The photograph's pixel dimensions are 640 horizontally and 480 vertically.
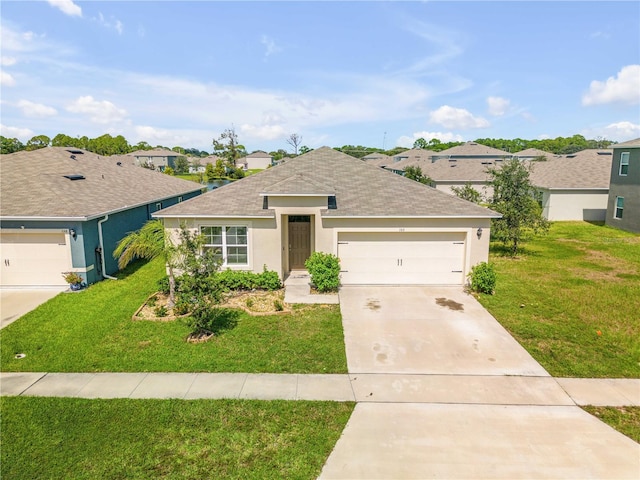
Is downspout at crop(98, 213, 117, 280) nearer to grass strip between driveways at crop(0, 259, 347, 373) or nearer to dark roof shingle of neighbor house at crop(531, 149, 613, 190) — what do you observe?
grass strip between driveways at crop(0, 259, 347, 373)

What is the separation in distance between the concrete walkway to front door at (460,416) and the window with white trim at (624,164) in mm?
22270

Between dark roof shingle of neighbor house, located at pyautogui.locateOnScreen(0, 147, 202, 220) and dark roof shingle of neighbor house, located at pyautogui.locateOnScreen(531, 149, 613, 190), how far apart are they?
26.6m

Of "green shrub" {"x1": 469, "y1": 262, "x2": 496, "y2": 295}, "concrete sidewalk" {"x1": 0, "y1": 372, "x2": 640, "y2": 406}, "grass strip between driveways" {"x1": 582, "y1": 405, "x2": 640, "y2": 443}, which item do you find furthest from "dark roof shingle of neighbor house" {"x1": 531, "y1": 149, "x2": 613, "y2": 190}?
"grass strip between driveways" {"x1": 582, "y1": 405, "x2": 640, "y2": 443}

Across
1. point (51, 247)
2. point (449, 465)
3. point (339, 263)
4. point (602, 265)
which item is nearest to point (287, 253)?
point (339, 263)

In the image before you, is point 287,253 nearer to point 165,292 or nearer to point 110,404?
point 165,292

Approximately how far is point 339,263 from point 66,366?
8613 mm

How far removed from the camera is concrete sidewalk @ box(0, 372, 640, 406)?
771cm

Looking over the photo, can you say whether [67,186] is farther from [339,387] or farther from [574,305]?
[574,305]

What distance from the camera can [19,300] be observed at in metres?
13.0

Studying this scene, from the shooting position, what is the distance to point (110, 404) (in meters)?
7.42

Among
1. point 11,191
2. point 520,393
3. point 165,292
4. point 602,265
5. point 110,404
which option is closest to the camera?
point 110,404

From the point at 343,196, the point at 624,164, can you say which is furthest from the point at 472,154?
the point at 343,196

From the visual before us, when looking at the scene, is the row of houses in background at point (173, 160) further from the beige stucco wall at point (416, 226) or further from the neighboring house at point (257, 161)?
the beige stucco wall at point (416, 226)

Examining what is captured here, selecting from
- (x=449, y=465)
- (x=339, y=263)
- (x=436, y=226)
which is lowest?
(x=449, y=465)
